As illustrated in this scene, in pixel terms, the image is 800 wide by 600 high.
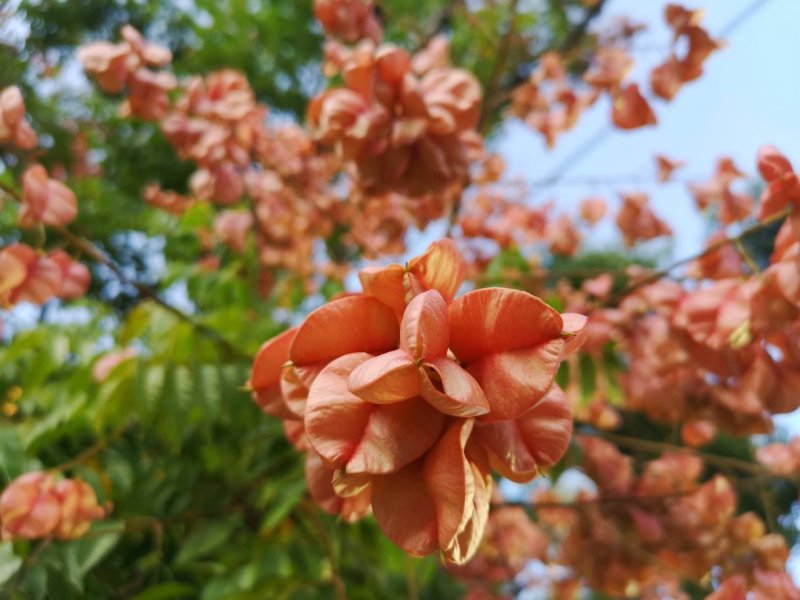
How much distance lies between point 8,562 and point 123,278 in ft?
1.28

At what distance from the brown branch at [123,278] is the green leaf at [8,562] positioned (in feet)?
1.13

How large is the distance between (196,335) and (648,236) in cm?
95

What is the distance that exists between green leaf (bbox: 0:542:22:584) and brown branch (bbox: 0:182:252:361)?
0.35 meters

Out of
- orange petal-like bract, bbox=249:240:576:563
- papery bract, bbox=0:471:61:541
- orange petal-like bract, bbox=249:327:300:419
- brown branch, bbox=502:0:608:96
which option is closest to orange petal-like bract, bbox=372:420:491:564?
orange petal-like bract, bbox=249:240:576:563

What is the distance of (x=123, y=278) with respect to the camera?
956mm

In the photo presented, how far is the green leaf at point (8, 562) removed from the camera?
68cm

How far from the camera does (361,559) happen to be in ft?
4.40

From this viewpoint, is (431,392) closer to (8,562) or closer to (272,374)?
(272,374)

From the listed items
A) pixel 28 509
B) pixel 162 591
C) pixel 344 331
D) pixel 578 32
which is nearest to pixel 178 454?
pixel 162 591

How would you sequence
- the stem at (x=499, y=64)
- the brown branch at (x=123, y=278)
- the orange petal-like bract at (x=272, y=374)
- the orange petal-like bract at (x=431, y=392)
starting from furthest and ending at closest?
the stem at (x=499, y=64)
the brown branch at (x=123, y=278)
the orange petal-like bract at (x=272, y=374)
the orange petal-like bract at (x=431, y=392)

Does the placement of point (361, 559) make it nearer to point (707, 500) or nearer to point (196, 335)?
point (196, 335)

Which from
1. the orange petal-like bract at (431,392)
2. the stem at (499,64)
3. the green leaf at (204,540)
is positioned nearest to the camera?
the orange petal-like bract at (431,392)

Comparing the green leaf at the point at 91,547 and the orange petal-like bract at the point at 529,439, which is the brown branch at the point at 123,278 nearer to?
the green leaf at the point at 91,547

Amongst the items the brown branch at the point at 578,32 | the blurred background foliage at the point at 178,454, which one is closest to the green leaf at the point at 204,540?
the blurred background foliage at the point at 178,454
